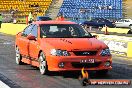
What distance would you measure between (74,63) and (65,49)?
1.32 feet

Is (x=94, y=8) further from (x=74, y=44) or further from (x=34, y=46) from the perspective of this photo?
(x=74, y=44)

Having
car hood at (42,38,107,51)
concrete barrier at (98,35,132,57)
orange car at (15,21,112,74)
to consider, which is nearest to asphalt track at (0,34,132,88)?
orange car at (15,21,112,74)

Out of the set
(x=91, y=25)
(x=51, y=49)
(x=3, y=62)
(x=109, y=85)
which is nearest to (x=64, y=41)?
(x=51, y=49)

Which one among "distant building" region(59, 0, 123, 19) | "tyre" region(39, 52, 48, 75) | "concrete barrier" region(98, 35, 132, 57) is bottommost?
"distant building" region(59, 0, 123, 19)

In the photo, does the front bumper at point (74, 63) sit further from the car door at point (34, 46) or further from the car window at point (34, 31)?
the car window at point (34, 31)

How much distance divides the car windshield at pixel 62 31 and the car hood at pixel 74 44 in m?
0.47

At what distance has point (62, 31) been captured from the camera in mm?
11758

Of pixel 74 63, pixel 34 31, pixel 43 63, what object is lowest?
pixel 43 63

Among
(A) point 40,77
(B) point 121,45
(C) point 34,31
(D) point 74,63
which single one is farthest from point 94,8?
(D) point 74,63

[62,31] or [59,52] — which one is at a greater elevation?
[62,31]

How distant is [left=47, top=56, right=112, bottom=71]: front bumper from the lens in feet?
33.7

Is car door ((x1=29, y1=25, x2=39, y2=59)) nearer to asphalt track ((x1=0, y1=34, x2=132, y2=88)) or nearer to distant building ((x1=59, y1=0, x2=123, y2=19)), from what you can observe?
asphalt track ((x1=0, y1=34, x2=132, y2=88))

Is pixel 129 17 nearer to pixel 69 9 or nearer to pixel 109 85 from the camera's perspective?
pixel 69 9

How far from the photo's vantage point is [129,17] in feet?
209
